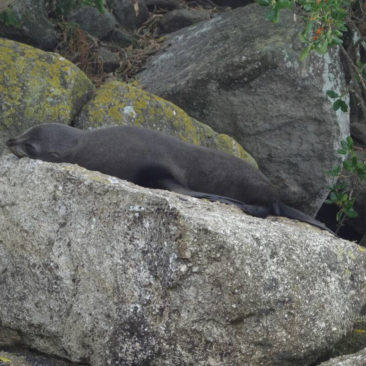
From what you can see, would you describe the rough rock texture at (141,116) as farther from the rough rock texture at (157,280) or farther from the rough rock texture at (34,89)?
the rough rock texture at (157,280)

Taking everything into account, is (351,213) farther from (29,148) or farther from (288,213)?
(29,148)

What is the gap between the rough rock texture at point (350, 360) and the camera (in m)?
4.08

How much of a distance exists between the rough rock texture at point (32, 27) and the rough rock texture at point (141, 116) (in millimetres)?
1946

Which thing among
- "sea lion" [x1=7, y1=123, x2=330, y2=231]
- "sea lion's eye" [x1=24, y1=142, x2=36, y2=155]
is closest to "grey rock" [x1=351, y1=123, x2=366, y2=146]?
"sea lion" [x1=7, y1=123, x2=330, y2=231]

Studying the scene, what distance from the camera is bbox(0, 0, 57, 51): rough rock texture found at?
9031 mm

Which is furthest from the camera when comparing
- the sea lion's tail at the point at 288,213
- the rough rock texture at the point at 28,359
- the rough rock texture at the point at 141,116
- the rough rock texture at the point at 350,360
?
the rough rock texture at the point at 141,116

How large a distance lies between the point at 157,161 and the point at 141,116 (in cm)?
144

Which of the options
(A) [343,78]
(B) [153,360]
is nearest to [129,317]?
(B) [153,360]

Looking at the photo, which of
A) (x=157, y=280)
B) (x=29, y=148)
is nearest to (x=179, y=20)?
(x=29, y=148)

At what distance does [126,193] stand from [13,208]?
734 mm

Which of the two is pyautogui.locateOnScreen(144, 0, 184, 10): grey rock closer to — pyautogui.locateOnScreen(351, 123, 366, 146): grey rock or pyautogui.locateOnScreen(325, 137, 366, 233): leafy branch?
pyautogui.locateOnScreen(351, 123, 366, 146): grey rock

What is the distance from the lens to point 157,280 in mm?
4129

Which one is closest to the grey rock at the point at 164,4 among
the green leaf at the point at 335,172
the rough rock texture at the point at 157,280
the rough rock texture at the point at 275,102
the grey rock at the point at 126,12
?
the grey rock at the point at 126,12

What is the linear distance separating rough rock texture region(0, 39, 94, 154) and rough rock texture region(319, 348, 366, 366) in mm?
3724
